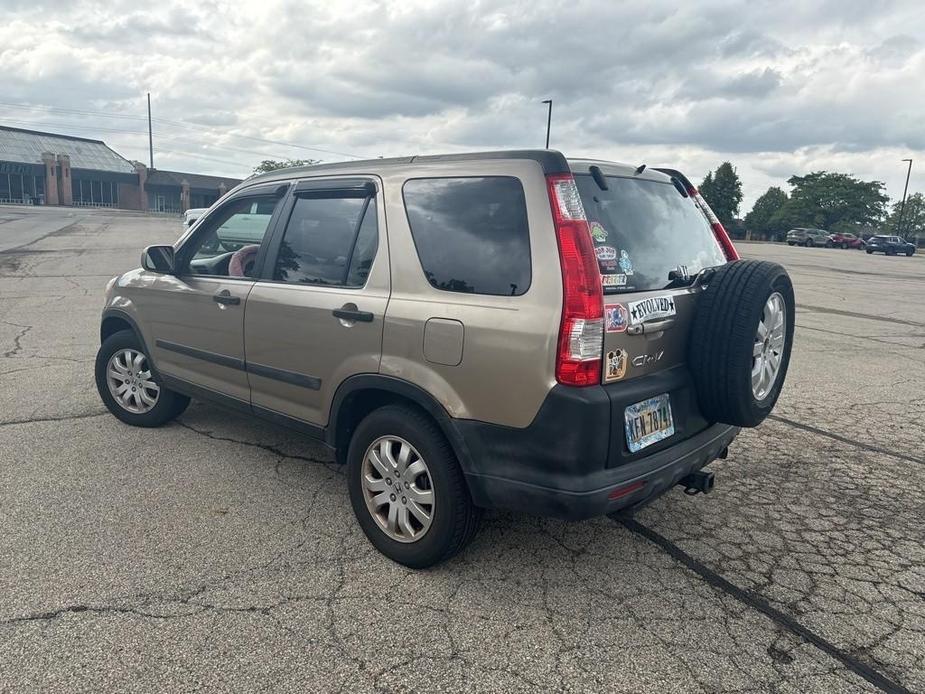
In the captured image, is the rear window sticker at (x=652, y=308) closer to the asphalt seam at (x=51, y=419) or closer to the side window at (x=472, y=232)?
the side window at (x=472, y=232)

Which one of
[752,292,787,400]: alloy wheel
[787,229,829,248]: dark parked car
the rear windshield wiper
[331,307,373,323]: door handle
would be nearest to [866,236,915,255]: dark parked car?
[787,229,829,248]: dark parked car

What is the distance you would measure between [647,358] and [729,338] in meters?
0.42

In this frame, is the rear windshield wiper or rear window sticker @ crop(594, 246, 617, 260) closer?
rear window sticker @ crop(594, 246, 617, 260)

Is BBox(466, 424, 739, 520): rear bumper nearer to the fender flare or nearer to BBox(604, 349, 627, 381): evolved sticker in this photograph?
the fender flare

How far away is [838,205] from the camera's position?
79875 mm

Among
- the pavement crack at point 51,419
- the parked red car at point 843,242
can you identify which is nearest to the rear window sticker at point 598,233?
the pavement crack at point 51,419

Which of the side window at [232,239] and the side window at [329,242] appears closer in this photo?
the side window at [329,242]

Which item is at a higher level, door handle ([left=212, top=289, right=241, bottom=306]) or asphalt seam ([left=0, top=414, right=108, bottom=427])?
door handle ([left=212, top=289, right=241, bottom=306])

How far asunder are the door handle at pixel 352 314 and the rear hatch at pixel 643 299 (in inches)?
43.3

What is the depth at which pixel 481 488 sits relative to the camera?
274 cm

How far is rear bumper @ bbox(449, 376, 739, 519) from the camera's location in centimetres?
250

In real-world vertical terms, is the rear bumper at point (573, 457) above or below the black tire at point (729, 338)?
below

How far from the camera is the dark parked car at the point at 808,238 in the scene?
54.9 metres

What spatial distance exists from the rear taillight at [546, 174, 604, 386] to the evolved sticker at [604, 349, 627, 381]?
53 millimetres
